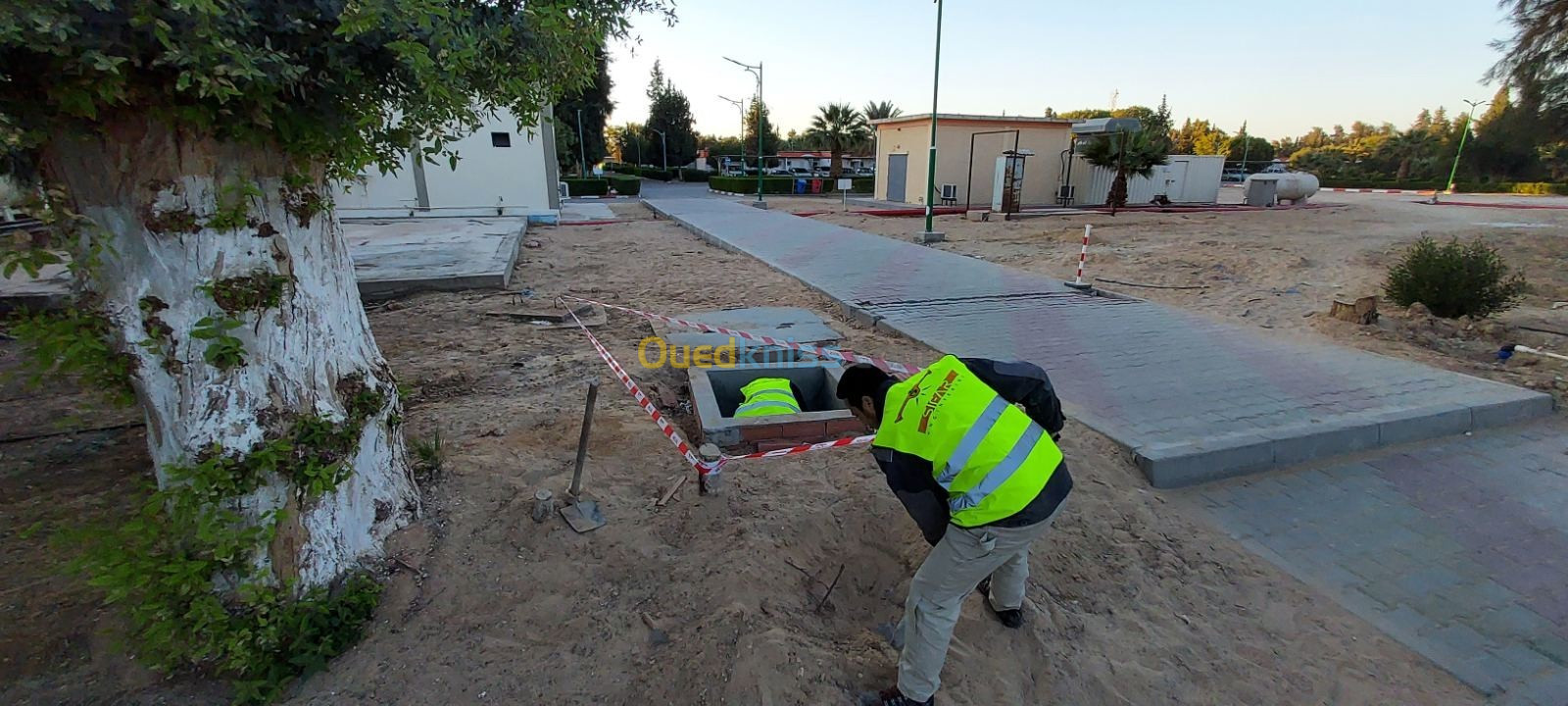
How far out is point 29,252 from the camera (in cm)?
192

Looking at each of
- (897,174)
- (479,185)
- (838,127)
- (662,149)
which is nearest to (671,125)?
(662,149)

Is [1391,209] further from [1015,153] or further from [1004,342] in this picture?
[1004,342]

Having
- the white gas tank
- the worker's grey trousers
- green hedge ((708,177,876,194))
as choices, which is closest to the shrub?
the worker's grey trousers

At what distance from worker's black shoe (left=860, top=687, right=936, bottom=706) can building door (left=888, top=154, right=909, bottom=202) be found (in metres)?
30.1

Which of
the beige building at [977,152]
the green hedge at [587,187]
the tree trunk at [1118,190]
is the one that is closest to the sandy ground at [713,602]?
the tree trunk at [1118,190]

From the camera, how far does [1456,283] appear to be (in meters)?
7.87

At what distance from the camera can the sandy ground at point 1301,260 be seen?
7.46 m

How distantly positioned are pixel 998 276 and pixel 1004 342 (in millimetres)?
4130

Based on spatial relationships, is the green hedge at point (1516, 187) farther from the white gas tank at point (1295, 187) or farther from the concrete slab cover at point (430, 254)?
the concrete slab cover at point (430, 254)

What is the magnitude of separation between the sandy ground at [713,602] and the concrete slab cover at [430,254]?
137 inches

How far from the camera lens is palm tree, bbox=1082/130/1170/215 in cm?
2548

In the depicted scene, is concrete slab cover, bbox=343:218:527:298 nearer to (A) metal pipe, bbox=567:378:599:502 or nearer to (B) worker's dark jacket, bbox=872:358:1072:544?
(A) metal pipe, bbox=567:378:599:502

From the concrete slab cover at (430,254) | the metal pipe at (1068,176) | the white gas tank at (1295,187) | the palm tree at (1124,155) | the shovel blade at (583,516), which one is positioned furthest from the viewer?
the metal pipe at (1068,176)

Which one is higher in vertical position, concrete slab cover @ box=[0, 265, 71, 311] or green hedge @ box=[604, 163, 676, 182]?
green hedge @ box=[604, 163, 676, 182]
